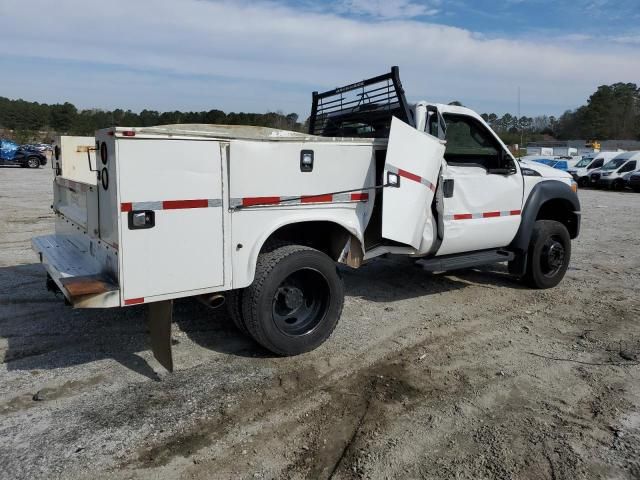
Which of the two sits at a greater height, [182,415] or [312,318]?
[312,318]

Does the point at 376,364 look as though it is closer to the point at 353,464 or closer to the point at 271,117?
the point at 353,464

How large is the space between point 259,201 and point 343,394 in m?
1.58

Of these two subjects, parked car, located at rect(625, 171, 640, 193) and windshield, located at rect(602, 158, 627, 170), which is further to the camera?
windshield, located at rect(602, 158, 627, 170)

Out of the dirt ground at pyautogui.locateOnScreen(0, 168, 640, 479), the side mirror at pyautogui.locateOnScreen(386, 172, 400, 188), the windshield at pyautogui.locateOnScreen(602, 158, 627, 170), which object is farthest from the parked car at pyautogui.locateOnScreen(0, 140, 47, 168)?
the side mirror at pyautogui.locateOnScreen(386, 172, 400, 188)

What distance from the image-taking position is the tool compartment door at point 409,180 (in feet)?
15.9

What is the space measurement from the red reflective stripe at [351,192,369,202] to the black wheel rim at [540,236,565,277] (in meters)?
3.08

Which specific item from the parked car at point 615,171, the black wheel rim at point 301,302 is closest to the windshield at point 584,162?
the parked car at point 615,171

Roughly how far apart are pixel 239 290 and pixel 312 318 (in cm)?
78

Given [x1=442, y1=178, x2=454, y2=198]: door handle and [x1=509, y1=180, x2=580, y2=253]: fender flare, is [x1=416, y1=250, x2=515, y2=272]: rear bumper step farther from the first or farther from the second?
[x1=442, y1=178, x2=454, y2=198]: door handle

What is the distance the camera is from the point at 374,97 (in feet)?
19.6

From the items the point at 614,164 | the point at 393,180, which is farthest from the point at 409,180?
the point at 614,164

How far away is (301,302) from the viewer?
4719mm

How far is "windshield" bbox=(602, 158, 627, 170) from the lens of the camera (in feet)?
96.2

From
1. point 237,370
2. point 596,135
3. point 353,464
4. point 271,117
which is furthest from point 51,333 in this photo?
point 596,135
